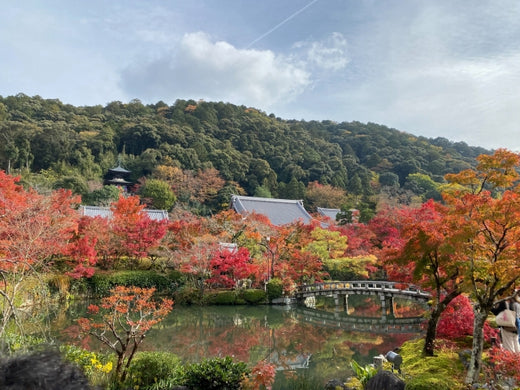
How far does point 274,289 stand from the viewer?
15883mm

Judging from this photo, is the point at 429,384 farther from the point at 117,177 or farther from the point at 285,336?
the point at 117,177

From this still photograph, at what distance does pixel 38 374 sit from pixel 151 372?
161 inches

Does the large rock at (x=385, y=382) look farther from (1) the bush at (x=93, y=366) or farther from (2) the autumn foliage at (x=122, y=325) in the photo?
(1) the bush at (x=93, y=366)

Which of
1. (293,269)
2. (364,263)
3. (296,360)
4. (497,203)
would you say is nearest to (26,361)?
(497,203)

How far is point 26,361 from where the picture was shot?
76.5 inches

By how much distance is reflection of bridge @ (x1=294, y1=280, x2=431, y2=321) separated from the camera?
1379 cm

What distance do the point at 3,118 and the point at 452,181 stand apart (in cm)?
3598

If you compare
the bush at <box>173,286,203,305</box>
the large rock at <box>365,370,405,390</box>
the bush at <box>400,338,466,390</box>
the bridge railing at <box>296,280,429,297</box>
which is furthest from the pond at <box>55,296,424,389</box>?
the large rock at <box>365,370,405,390</box>

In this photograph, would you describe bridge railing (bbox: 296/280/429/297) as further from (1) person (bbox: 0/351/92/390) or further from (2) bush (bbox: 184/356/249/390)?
(1) person (bbox: 0/351/92/390)

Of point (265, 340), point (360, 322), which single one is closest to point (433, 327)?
point (265, 340)

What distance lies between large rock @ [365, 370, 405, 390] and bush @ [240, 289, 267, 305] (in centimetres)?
1076

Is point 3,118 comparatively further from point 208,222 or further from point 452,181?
point 452,181

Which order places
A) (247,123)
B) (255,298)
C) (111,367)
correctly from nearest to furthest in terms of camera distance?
(111,367)
(255,298)
(247,123)

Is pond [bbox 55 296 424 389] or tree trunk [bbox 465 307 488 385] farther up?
tree trunk [bbox 465 307 488 385]
